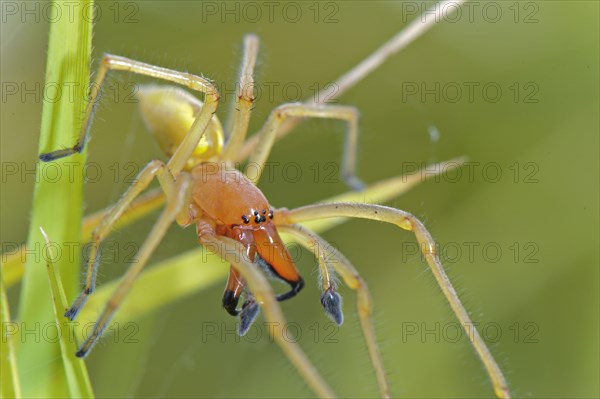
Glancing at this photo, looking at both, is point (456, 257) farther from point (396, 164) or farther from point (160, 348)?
point (160, 348)

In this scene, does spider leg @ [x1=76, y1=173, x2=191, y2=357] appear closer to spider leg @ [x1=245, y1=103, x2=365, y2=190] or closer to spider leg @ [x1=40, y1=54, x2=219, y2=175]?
spider leg @ [x1=40, y1=54, x2=219, y2=175]

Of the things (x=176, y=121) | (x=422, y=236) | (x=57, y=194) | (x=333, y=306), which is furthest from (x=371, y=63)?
(x=57, y=194)

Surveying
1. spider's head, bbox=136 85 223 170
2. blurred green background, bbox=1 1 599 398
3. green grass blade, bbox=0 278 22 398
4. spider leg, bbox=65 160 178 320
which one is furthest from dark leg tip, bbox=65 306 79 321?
blurred green background, bbox=1 1 599 398

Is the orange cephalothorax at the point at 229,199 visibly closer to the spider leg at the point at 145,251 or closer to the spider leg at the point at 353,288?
the spider leg at the point at 353,288

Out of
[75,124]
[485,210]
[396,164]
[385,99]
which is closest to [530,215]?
[485,210]

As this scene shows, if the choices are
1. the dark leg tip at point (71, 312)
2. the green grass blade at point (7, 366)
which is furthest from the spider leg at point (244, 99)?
the green grass blade at point (7, 366)
